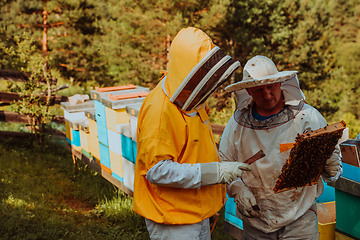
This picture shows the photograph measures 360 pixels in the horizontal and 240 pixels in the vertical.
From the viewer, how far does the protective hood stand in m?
1.71

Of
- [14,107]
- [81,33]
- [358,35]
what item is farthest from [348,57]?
[14,107]

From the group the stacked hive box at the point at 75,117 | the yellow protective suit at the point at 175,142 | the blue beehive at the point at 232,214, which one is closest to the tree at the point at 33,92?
the stacked hive box at the point at 75,117

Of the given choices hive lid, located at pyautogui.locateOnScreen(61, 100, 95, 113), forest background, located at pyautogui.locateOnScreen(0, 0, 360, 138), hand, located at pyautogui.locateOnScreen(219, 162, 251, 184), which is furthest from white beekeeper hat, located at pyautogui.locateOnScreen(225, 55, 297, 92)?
forest background, located at pyautogui.locateOnScreen(0, 0, 360, 138)

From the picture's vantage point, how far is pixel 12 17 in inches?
548

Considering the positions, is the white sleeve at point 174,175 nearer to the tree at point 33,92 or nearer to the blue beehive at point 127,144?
the blue beehive at point 127,144

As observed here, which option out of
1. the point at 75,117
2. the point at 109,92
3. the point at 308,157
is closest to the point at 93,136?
the point at 109,92

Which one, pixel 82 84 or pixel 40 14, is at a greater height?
pixel 40 14

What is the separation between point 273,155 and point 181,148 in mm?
669

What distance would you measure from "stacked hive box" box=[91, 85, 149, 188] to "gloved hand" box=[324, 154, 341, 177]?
2107 millimetres

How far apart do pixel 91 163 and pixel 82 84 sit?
42.9 feet

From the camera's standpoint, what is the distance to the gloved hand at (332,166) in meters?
2.01

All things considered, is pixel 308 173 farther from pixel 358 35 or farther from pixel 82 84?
pixel 358 35

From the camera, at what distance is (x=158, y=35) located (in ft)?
45.9

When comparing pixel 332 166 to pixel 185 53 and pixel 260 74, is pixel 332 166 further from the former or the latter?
pixel 185 53
